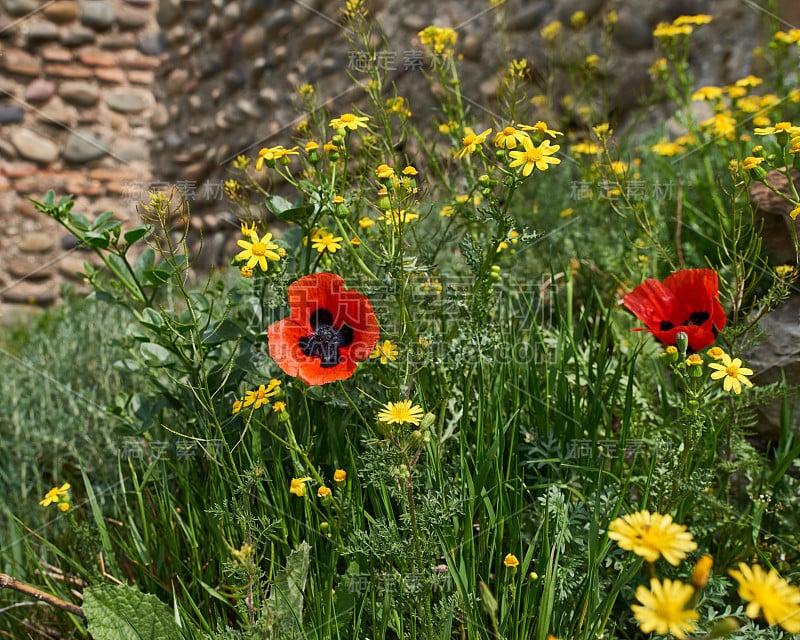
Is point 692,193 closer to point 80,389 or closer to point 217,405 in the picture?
point 217,405

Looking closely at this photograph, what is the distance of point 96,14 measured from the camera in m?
5.04

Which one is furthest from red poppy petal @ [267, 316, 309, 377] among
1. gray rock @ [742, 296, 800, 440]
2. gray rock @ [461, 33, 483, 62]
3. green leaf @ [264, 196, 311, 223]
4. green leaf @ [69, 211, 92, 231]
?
gray rock @ [461, 33, 483, 62]

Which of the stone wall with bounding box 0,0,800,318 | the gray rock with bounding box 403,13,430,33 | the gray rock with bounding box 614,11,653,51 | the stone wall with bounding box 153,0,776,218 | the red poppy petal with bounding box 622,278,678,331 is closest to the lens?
the red poppy petal with bounding box 622,278,678,331

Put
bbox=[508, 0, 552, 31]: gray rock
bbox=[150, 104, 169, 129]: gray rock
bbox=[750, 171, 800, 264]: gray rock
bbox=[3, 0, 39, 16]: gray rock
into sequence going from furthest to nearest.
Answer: bbox=[150, 104, 169, 129]: gray rock → bbox=[3, 0, 39, 16]: gray rock → bbox=[508, 0, 552, 31]: gray rock → bbox=[750, 171, 800, 264]: gray rock

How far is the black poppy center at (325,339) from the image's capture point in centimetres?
129

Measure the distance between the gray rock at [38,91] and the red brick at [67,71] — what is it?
0.09 metres

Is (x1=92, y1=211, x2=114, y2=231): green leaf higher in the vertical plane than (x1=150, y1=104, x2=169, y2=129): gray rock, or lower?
lower

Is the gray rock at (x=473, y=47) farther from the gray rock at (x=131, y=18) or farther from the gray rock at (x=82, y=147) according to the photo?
the gray rock at (x=82, y=147)

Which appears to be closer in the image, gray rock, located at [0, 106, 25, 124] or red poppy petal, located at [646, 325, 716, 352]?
red poppy petal, located at [646, 325, 716, 352]

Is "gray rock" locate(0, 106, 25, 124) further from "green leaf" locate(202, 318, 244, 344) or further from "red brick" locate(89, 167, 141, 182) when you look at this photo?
"green leaf" locate(202, 318, 244, 344)

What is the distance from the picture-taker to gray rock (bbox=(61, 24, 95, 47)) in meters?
5.01

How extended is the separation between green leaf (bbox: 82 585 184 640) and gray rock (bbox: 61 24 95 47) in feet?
16.0

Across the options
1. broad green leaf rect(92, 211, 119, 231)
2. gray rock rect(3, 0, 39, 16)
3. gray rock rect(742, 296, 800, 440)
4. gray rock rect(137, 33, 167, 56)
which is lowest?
gray rock rect(742, 296, 800, 440)

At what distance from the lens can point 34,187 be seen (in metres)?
5.04
